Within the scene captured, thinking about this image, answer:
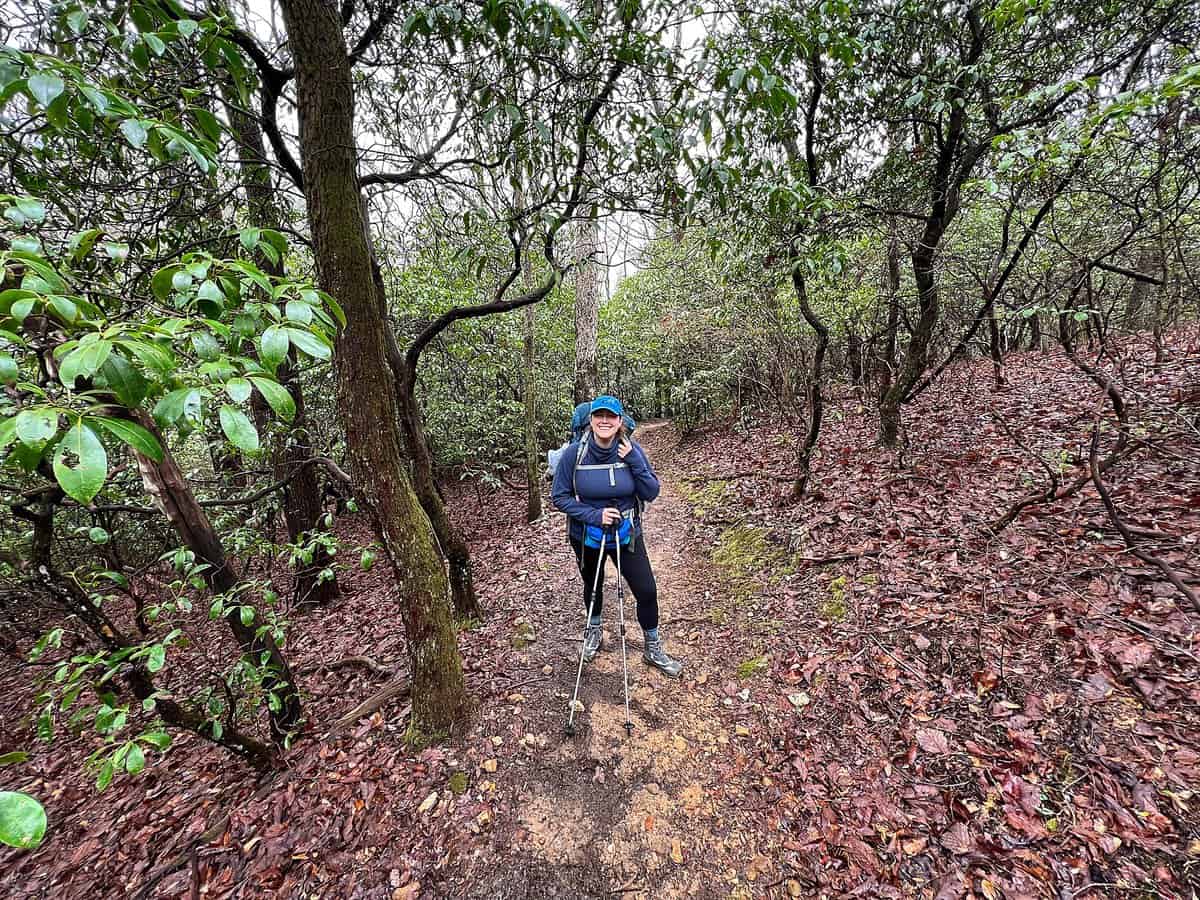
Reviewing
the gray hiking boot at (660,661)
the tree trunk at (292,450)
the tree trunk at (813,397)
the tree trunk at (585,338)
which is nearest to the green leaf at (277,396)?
the tree trunk at (292,450)

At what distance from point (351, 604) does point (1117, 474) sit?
9336mm

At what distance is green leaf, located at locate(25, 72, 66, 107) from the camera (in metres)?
1.41

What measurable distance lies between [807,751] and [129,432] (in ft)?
12.5

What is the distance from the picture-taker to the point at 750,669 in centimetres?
381

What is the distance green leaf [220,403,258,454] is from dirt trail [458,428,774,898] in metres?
2.83

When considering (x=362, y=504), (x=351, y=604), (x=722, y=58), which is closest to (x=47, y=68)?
(x=362, y=504)

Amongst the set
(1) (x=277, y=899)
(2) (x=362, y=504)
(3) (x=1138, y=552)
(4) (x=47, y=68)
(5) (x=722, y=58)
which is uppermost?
(5) (x=722, y=58)

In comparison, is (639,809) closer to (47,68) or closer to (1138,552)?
(1138,552)

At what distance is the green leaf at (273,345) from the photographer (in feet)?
4.56

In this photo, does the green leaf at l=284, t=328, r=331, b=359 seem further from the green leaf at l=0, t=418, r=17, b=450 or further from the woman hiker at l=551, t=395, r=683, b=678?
the woman hiker at l=551, t=395, r=683, b=678

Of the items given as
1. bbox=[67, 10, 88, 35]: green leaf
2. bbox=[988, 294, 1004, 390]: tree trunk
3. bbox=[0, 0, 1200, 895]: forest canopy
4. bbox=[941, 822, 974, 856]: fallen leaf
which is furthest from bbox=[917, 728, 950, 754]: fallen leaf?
bbox=[988, 294, 1004, 390]: tree trunk

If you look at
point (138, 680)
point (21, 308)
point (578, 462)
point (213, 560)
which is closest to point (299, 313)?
point (21, 308)

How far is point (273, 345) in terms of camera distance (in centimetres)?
141

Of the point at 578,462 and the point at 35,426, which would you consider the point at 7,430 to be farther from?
the point at 578,462
